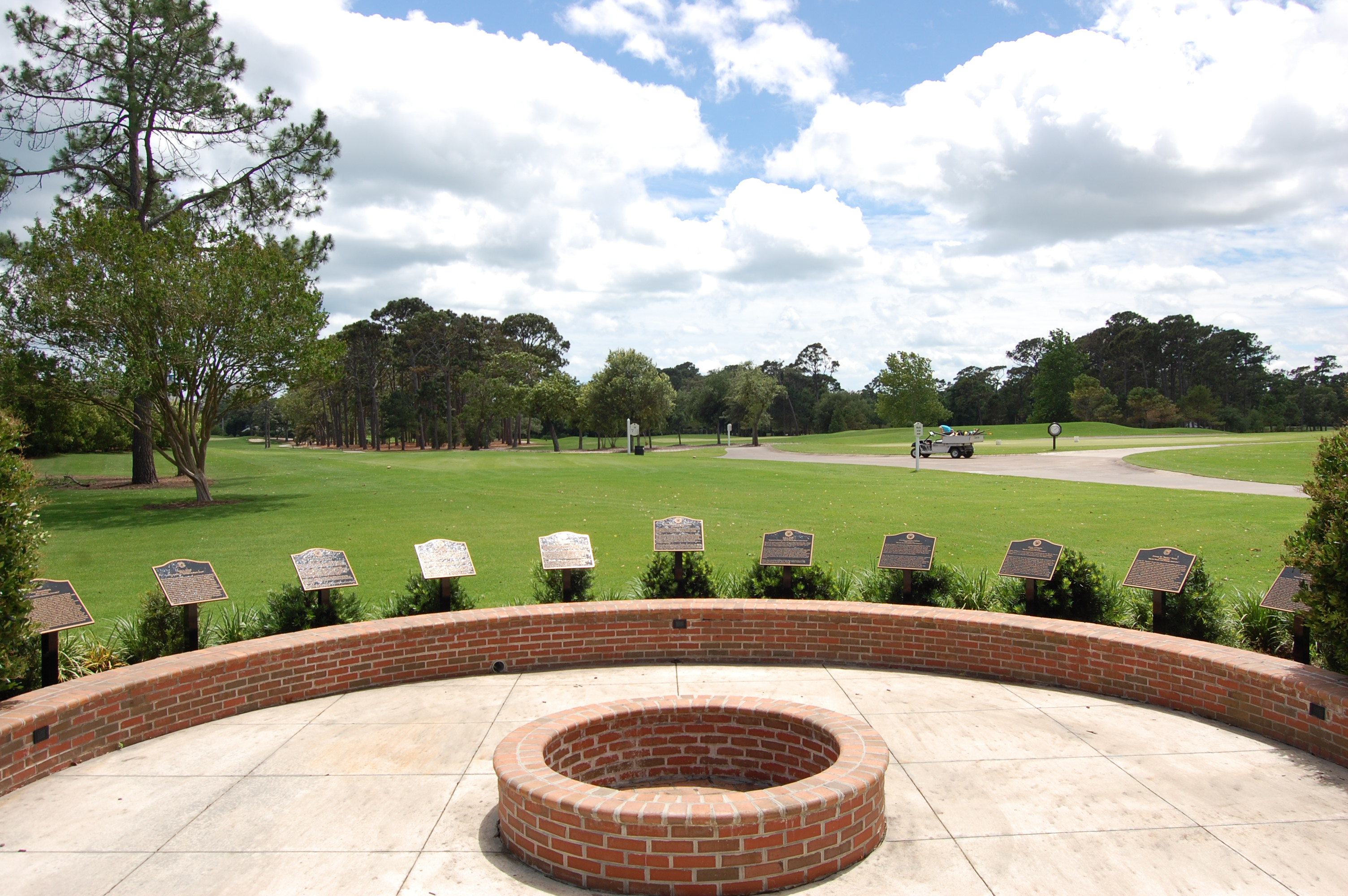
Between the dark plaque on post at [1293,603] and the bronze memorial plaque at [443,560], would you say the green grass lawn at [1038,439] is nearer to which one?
the dark plaque on post at [1293,603]

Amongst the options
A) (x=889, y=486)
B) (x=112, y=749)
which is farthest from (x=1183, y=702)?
(x=889, y=486)

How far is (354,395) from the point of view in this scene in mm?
88312

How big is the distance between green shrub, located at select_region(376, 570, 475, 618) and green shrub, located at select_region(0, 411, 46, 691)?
119 inches

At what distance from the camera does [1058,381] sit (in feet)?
329

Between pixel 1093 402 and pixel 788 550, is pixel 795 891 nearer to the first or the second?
pixel 788 550

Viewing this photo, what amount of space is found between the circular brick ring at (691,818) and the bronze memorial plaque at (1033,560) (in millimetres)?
3293

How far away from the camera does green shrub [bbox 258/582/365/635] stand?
7.32m

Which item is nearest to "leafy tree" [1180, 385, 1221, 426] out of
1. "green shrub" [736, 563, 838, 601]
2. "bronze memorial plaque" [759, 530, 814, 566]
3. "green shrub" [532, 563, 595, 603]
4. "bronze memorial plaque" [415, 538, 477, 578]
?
"green shrub" [736, 563, 838, 601]

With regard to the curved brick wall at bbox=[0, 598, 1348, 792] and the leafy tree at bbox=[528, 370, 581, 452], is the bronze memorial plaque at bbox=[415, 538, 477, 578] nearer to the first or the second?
the curved brick wall at bbox=[0, 598, 1348, 792]

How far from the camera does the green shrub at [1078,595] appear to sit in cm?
743

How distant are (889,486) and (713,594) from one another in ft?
57.1

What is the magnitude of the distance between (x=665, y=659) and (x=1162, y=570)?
4210 millimetres

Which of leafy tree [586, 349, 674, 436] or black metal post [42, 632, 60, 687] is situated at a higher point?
leafy tree [586, 349, 674, 436]

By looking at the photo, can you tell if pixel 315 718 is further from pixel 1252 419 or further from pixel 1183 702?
pixel 1252 419
